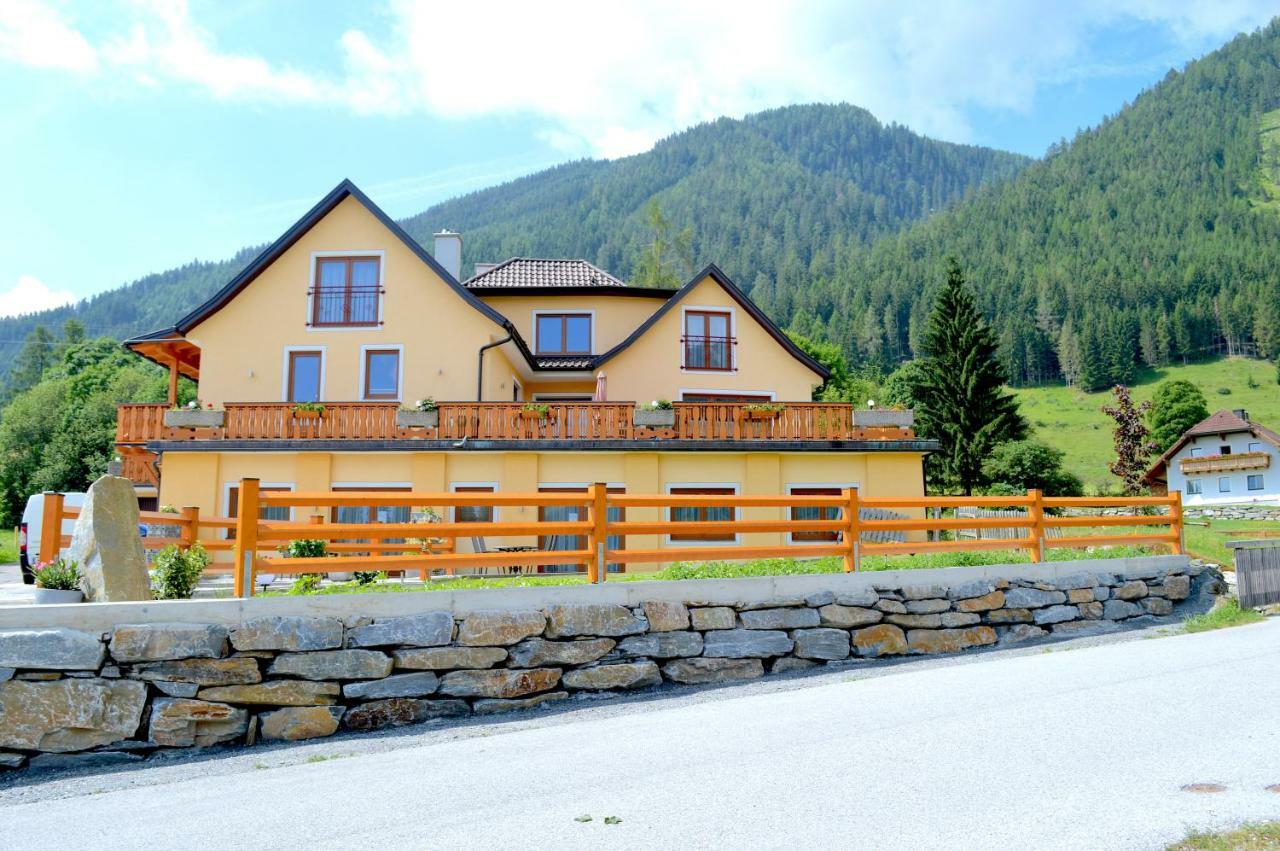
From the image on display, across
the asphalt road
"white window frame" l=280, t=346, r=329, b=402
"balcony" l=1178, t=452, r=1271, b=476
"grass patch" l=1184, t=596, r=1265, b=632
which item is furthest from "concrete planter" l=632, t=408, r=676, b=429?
"balcony" l=1178, t=452, r=1271, b=476

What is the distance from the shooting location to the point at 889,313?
405 feet

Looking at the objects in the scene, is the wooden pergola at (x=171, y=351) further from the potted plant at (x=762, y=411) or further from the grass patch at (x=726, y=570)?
the grass patch at (x=726, y=570)

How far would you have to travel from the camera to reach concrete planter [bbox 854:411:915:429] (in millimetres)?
22000

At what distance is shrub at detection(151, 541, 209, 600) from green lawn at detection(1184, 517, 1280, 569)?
20.2 metres

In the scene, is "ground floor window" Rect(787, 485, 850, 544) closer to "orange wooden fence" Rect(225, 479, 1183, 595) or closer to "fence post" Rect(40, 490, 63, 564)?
"orange wooden fence" Rect(225, 479, 1183, 595)

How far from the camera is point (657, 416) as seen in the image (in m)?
21.5

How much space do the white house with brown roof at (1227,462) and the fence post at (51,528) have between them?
58619 millimetres

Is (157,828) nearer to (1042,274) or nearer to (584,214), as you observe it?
(1042,274)

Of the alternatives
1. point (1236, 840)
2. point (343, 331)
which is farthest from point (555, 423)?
point (1236, 840)

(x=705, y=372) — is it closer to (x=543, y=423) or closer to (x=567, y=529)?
(x=543, y=423)

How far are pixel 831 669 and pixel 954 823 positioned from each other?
552 cm

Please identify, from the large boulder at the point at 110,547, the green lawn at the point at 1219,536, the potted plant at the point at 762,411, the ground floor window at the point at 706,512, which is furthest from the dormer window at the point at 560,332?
the large boulder at the point at 110,547

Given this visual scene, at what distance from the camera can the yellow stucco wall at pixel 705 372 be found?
2642cm

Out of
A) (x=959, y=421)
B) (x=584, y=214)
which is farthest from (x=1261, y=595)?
(x=584, y=214)
